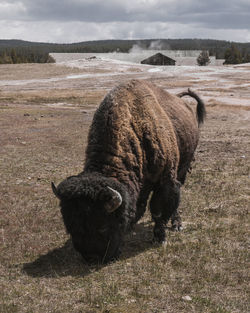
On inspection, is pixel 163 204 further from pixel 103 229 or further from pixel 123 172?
pixel 103 229

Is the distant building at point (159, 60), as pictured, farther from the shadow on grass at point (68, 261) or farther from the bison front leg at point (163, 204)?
the shadow on grass at point (68, 261)

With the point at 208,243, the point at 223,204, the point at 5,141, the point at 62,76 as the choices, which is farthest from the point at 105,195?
the point at 62,76

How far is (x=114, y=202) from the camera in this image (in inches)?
199

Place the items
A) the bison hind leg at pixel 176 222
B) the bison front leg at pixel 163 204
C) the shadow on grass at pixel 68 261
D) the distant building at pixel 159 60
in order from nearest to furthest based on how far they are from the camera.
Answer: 1. the shadow on grass at pixel 68 261
2. the bison front leg at pixel 163 204
3. the bison hind leg at pixel 176 222
4. the distant building at pixel 159 60

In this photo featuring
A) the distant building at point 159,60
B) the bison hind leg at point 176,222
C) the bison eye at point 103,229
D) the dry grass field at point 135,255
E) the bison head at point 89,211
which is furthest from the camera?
the distant building at point 159,60

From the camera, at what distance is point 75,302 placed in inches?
184

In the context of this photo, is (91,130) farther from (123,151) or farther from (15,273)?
(15,273)

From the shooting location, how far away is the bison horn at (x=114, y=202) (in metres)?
5.00

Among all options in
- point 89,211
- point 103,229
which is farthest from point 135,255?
point 89,211

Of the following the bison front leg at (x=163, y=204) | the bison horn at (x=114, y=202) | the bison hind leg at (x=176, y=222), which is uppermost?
the bison horn at (x=114, y=202)

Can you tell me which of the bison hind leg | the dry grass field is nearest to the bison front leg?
the dry grass field

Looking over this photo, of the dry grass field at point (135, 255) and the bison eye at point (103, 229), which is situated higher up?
the bison eye at point (103, 229)

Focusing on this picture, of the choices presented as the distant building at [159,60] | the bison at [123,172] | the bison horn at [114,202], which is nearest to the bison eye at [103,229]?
the bison at [123,172]

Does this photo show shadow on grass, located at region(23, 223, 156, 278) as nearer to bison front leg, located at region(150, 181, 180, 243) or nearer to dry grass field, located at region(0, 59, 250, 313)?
dry grass field, located at region(0, 59, 250, 313)
